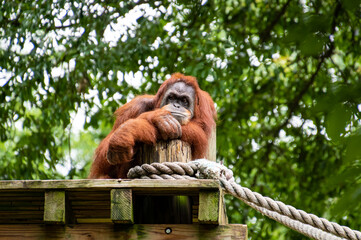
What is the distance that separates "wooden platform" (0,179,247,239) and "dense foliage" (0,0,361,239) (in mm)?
3131

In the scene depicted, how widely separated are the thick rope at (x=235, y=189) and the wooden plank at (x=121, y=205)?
0.34m

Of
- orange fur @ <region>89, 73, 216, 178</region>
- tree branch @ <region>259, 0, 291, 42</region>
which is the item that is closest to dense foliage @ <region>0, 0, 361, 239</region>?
tree branch @ <region>259, 0, 291, 42</region>

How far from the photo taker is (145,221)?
290cm

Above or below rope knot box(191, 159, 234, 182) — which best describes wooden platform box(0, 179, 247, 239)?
below

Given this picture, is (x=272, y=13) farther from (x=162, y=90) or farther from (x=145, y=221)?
(x=145, y=221)

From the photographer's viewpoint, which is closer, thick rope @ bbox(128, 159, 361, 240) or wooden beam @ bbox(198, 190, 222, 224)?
wooden beam @ bbox(198, 190, 222, 224)

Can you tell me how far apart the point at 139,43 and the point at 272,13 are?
73.2 inches

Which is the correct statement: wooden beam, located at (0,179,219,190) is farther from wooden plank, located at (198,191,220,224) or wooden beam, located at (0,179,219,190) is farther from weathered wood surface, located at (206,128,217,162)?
weathered wood surface, located at (206,128,217,162)

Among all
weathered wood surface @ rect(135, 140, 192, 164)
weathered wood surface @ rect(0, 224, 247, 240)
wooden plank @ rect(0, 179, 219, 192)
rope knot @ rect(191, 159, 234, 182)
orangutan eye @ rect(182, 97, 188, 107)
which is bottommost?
weathered wood surface @ rect(0, 224, 247, 240)

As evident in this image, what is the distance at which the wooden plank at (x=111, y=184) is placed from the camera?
236 cm

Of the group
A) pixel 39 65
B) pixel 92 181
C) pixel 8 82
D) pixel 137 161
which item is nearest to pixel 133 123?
pixel 137 161

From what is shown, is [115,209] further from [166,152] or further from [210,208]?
[166,152]

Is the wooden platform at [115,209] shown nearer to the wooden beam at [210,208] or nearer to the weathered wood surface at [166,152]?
the wooden beam at [210,208]

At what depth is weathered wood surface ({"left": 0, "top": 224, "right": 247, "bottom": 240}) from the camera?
94.6 inches
